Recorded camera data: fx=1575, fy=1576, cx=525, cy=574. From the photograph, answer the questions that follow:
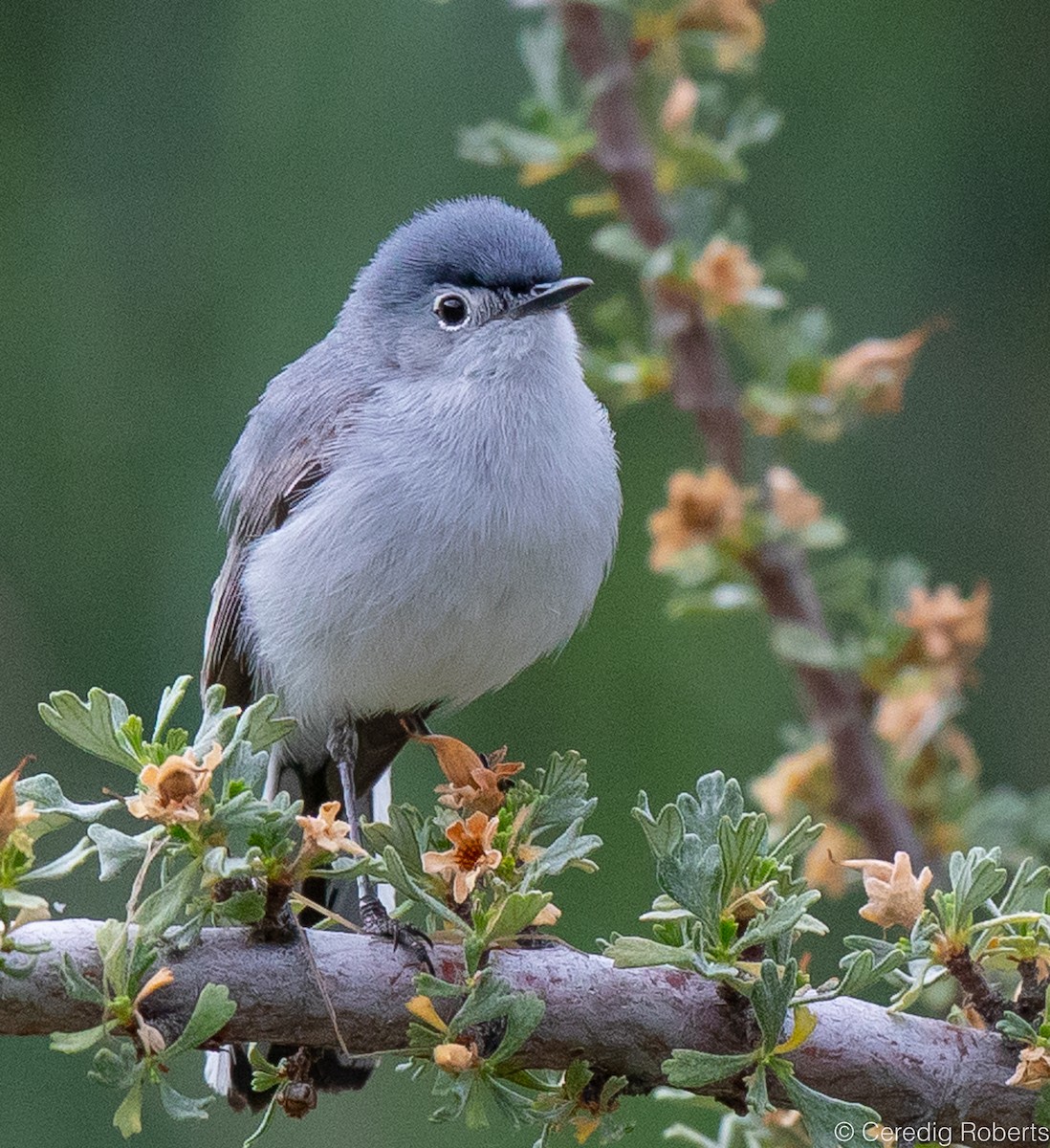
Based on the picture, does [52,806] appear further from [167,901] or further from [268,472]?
[268,472]

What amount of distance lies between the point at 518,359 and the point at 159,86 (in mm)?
1182

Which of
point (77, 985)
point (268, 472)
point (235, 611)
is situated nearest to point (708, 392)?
point (268, 472)

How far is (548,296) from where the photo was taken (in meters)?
2.57

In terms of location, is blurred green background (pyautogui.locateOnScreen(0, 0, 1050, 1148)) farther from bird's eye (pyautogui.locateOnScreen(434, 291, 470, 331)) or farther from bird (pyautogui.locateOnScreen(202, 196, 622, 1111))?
bird's eye (pyautogui.locateOnScreen(434, 291, 470, 331))

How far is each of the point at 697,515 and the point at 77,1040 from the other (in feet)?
4.08

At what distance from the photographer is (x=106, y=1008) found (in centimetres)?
141

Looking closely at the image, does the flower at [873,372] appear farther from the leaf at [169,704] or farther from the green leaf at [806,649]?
the leaf at [169,704]

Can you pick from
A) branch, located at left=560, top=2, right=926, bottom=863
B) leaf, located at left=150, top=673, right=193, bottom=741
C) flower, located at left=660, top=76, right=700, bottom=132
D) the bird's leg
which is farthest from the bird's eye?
leaf, located at left=150, top=673, right=193, bottom=741

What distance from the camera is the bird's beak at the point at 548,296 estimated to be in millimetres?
2545

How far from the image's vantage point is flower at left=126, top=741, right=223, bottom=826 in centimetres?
141

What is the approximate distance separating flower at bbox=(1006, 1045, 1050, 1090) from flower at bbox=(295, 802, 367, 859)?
663 mm

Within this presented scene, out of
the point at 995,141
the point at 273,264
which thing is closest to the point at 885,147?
the point at 995,141

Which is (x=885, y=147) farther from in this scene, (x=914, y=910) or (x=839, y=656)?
(x=914, y=910)

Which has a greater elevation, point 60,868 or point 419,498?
point 419,498
